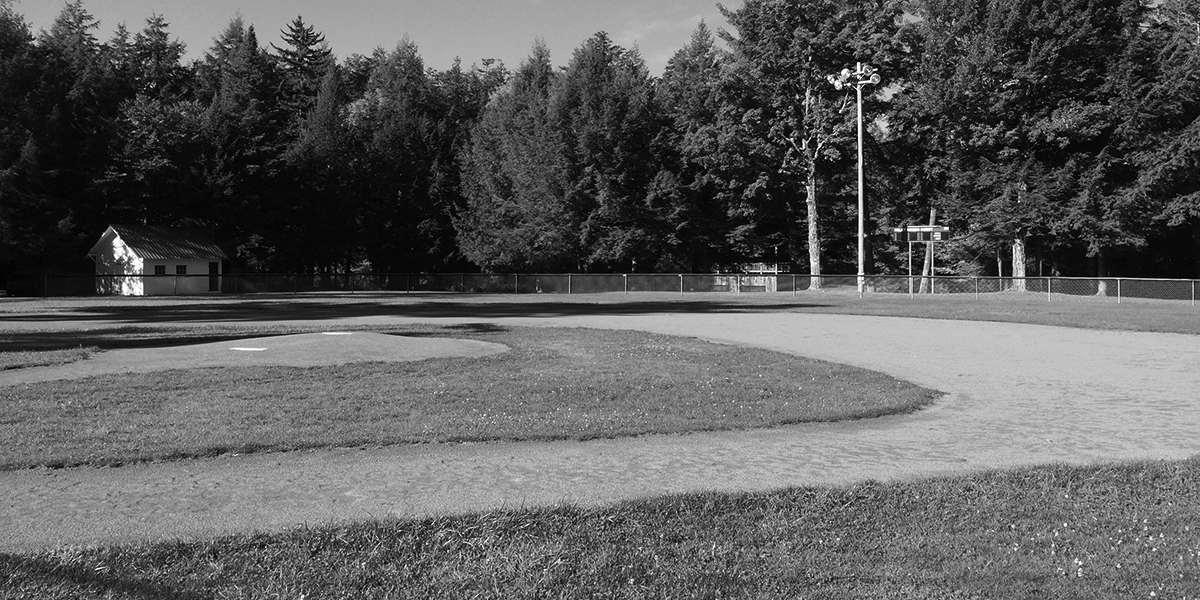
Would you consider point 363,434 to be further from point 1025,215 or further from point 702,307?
point 1025,215

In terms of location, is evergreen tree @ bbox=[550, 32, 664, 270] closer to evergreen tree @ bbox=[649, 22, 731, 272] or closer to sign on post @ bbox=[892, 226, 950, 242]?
evergreen tree @ bbox=[649, 22, 731, 272]

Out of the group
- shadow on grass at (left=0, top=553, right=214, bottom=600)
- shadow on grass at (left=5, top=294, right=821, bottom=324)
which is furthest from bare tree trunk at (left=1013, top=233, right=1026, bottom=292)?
shadow on grass at (left=0, top=553, right=214, bottom=600)

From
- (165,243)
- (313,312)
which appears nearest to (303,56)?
(165,243)

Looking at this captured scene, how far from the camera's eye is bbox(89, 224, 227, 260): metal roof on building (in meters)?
60.0

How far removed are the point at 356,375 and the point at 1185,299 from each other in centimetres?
4110

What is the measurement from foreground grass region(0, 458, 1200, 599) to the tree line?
50.8 m

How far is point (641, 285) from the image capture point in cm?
5788

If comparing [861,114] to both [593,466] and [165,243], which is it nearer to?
[593,466]

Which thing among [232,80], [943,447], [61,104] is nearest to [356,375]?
[943,447]

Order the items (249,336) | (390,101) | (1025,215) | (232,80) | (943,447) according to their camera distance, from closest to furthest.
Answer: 1. (943,447)
2. (249,336)
3. (1025,215)
4. (232,80)
5. (390,101)

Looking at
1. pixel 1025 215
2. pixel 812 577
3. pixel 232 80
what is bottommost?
pixel 812 577

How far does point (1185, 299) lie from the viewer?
41031 mm

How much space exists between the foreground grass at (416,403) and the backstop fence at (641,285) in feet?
111

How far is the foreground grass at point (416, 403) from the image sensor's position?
8.73 meters
